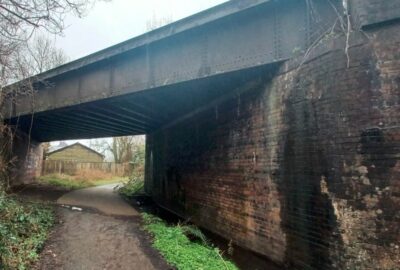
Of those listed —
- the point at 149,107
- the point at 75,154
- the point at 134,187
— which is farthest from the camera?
the point at 75,154

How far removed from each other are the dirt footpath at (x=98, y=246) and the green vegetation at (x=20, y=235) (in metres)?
0.23

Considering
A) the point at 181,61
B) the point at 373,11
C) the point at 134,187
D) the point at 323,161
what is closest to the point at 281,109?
the point at 323,161

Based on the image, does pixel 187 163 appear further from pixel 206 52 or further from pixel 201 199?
pixel 206 52

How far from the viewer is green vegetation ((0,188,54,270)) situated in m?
5.79

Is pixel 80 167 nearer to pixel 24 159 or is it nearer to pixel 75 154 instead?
pixel 24 159

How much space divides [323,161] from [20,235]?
6710mm

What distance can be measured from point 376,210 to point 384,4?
11.1ft

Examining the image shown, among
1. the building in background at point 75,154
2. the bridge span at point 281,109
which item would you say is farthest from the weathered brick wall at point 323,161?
the building in background at point 75,154

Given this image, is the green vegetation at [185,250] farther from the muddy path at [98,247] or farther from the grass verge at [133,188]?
the grass verge at [133,188]

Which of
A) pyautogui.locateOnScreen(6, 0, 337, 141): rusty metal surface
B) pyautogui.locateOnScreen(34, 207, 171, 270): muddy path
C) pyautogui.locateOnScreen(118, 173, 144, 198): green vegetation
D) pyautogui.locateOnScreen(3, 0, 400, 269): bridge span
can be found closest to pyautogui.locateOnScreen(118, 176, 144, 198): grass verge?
pyautogui.locateOnScreen(118, 173, 144, 198): green vegetation

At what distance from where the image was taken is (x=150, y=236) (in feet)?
28.6

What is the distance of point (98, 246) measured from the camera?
305 inches

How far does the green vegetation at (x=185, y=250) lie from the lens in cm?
675

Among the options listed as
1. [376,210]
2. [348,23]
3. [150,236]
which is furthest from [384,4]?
[150,236]
